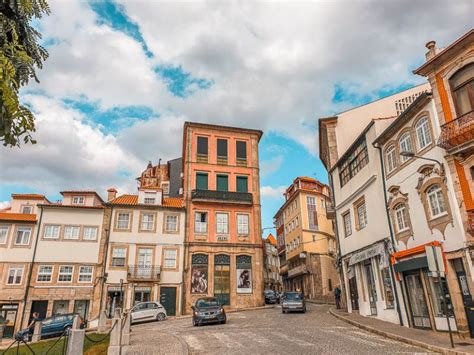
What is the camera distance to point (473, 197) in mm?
12305

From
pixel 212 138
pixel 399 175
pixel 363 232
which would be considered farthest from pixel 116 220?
pixel 399 175

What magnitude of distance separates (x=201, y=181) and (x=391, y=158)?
20.7 meters

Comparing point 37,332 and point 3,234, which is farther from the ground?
point 3,234

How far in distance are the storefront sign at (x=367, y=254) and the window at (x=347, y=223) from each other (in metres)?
1.94

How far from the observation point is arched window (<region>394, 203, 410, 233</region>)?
16.2m

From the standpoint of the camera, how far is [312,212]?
153ft

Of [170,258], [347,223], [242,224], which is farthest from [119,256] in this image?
[347,223]

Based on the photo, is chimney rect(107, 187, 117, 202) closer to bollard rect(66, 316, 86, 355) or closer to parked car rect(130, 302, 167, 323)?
parked car rect(130, 302, 167, 323)

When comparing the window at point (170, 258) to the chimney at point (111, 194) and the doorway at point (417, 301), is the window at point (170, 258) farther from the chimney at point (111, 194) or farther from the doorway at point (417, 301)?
the doorway at point (417, 301)

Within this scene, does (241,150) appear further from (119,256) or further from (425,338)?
(425,338)

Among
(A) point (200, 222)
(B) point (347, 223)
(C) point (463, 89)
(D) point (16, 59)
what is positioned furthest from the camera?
(A) point (200, 222)

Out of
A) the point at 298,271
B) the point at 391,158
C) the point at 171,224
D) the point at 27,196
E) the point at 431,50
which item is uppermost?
the point at 431,50

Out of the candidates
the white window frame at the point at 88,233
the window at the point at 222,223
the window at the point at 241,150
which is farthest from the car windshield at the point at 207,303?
the window at the point at 241,150

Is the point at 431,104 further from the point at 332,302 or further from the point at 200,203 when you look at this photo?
the point at 332,302
